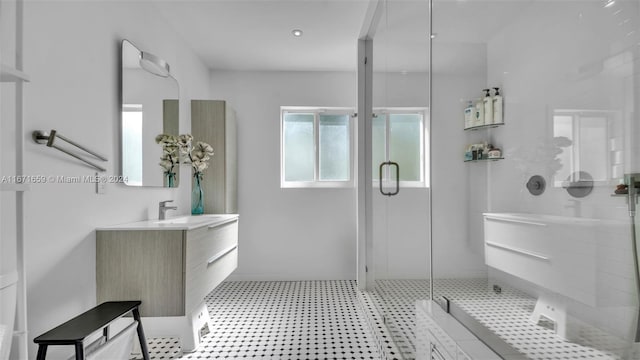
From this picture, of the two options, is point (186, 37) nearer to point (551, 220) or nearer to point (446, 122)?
point (446, 122)

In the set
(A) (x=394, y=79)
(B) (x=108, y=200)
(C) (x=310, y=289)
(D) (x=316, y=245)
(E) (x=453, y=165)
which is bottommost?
(C) (x=310, y=289)

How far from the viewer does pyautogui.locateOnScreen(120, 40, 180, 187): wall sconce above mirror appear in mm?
2021

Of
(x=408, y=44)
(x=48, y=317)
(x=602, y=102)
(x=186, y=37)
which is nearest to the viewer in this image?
(x=602, y=102)

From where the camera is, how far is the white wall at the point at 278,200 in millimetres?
3654

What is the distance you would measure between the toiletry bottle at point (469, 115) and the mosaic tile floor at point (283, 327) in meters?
1.64

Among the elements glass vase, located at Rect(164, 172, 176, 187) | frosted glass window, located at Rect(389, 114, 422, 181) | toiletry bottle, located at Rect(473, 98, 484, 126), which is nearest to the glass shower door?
frosted glass window, located at Rect(389, 114, 422, 181)

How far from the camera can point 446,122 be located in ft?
3.62

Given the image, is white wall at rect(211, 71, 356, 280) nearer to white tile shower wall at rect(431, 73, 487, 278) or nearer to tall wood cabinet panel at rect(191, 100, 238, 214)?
tall wood cabinet panel at rect(191, 100, 238, 214)

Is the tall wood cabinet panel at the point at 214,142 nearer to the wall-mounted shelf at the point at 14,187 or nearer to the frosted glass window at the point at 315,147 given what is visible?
the frosted glass window at the point at 315,147

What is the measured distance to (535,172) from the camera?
63 cm

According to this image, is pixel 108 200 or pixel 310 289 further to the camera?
pixel 310 289

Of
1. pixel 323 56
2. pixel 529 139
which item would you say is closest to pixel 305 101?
pixel 323 56

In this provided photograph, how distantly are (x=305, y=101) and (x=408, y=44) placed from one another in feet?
7.22

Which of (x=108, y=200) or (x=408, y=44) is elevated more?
(x=408, y=44)
